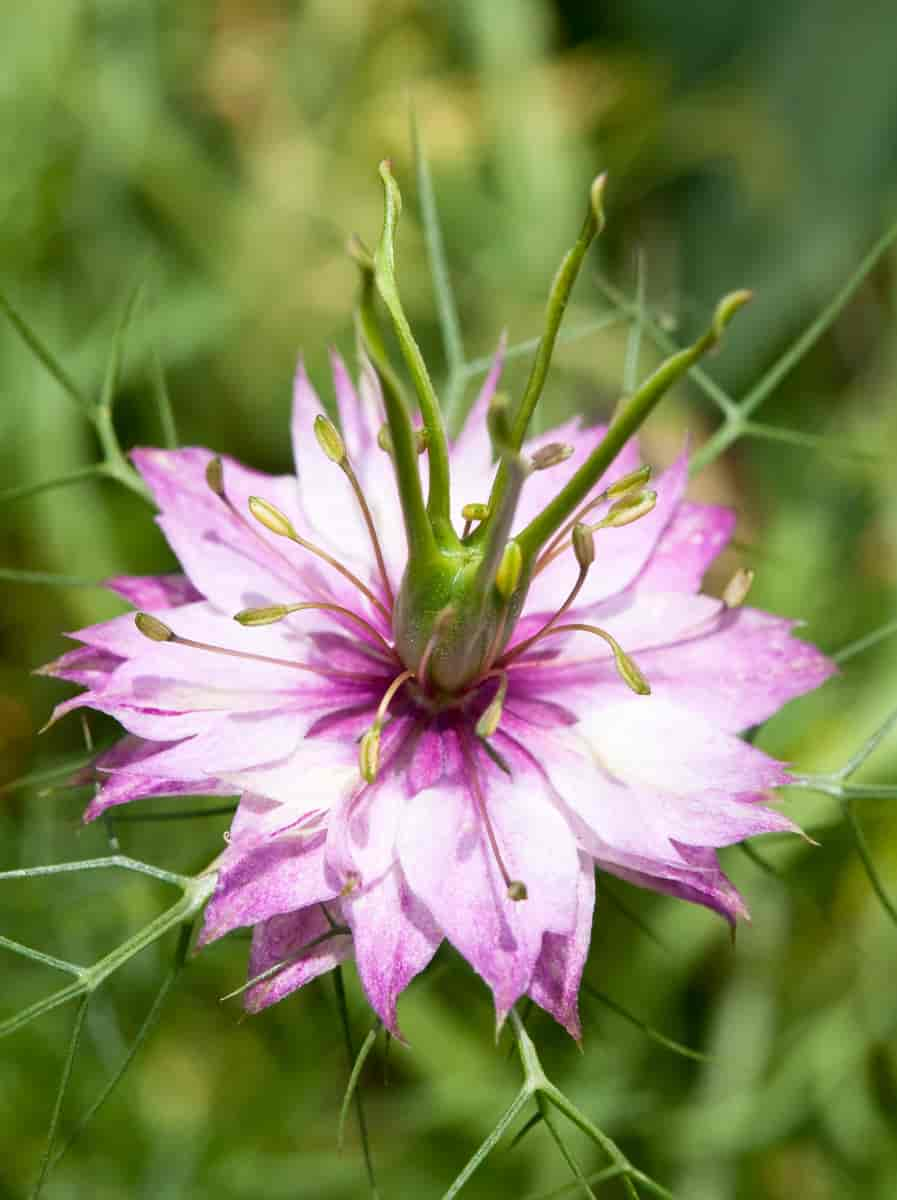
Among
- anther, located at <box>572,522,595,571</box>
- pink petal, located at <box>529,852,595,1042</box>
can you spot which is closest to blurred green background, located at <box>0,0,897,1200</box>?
pink petal, located at <box>529,852,595,1042</box>

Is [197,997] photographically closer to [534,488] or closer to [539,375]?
[534,488]

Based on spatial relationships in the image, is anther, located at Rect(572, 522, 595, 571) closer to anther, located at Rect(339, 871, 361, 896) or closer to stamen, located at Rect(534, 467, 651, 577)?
stamen, located at Rect(534, 467, 651, 577)

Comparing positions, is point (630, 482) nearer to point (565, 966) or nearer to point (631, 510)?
point (631, 510)

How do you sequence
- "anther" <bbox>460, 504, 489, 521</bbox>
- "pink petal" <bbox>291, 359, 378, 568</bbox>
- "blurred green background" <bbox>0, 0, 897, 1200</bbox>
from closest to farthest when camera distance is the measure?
1. "anther" <bbox>460, 504, 489, 521</bbox>
2. "pink petal" <bbox>291, 359, 378, 568</bbox>
3. "blurred green background" <bbox>0, 0, 897, 1200</bbox>

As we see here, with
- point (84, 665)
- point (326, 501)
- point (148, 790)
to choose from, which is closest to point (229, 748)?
point (148, 790)

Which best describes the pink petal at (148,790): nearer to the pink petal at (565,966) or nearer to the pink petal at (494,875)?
the pink petal at (494,875)

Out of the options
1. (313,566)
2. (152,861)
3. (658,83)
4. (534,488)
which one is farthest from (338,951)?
(658,83)
